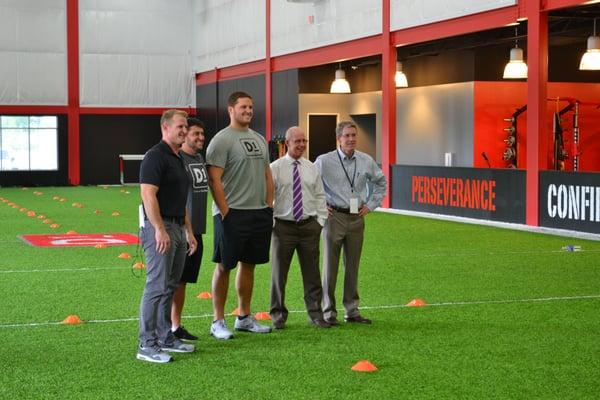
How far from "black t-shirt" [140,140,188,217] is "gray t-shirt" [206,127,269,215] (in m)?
0.66

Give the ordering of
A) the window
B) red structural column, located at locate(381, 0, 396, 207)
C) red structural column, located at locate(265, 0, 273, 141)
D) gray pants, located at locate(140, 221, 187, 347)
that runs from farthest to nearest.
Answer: the window < red structural column, located at locate(265, 0, 273, 141) < red structural column, located at locate(381, 0, 396, 207) < gray pants, located at locate(140, 221, 187, 347)

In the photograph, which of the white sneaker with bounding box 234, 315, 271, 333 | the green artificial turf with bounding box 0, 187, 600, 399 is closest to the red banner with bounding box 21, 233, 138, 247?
the green artificial turf with bounding box 0, 187, 600, 399

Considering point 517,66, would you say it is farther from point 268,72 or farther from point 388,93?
point 268,72

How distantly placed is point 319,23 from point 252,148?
62.3ft

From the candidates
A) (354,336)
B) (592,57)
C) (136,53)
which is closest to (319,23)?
(592,57)

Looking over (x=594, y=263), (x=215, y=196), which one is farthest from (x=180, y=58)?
(x=215, y=196)

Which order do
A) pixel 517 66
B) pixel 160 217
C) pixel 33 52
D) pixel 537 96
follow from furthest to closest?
pixel 33 52
pixel 517 66
pixel 537 96
pixel 160 217

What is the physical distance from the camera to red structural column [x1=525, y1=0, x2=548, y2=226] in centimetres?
1805

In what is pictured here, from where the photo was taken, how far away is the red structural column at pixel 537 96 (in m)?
18.0

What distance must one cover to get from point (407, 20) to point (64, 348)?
15.8 meters

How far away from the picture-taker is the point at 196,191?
7.95 metres

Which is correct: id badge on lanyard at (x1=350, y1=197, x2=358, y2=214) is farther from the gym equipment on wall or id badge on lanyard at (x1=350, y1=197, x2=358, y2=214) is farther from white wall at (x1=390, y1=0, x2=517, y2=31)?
the gym equipment on wall

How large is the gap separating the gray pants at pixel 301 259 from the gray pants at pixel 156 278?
124 cm

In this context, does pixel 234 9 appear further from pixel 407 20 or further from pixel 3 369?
pixel 3 369
